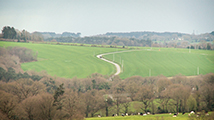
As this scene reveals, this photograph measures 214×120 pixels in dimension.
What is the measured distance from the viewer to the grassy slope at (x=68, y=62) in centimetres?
7974

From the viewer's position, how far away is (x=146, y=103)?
4859 cm

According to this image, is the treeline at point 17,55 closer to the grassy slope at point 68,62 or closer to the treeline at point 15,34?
the grassy slope at point 68,62

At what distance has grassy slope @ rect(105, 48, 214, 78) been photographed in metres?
83.3

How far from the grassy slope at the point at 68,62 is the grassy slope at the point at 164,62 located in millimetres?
8503

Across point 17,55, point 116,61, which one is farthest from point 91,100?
point 17,55

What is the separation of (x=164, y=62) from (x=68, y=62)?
3941 centimetres

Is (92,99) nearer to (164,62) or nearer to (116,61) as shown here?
(116,61)

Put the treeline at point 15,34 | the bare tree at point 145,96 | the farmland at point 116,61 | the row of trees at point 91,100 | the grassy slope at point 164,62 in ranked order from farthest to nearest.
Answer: the treeline at point 15,34, the grassy slope at point 164,62, the farmland at point 116,61, the bare tree at point 145,96, the row of trees at point 91,100

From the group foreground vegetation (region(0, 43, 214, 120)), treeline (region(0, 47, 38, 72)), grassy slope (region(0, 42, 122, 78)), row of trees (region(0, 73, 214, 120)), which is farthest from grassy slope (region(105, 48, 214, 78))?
treeline (region(0, 47, 38, 72))

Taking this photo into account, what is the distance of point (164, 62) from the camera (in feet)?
320

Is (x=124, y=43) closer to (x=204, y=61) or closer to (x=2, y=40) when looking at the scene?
(x=204, y=61)

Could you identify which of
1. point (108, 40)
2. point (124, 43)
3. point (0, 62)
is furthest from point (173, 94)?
point (108, 40)

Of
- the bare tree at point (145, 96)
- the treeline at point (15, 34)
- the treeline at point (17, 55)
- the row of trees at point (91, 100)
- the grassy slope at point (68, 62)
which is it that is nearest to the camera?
the row of trees at point (91, 100)

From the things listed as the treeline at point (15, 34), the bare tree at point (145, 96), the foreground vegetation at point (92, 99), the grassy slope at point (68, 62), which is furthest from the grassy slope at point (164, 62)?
the treeline at point (15, 34)
